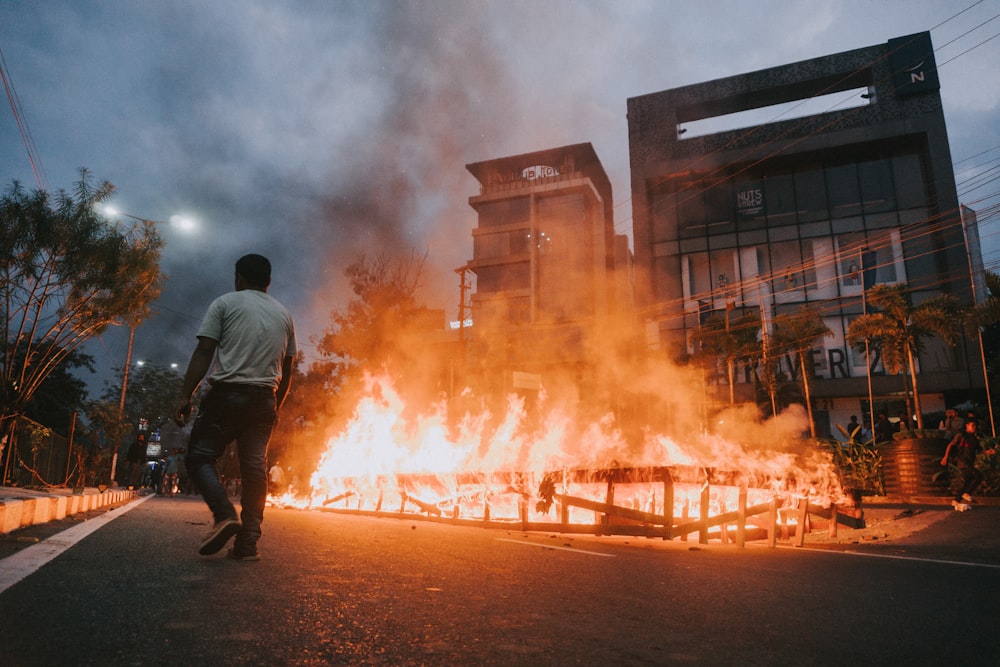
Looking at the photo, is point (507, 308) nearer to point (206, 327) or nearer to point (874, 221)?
point (874, 221)

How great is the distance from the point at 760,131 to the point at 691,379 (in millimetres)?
18206

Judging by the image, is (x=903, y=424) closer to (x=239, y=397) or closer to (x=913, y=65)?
(x=913, y=65)

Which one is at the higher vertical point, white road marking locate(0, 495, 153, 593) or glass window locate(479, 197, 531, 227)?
glass window locate(479, 197, 531, 227)

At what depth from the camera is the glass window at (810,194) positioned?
43281 mm

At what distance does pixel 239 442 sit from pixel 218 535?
2.39ft

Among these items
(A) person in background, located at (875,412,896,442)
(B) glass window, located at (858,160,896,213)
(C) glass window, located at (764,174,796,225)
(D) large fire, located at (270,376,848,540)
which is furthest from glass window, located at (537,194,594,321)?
(D) large fire, located at (270,376,848,540)

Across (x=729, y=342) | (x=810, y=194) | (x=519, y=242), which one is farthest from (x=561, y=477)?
(x=519, y=242)

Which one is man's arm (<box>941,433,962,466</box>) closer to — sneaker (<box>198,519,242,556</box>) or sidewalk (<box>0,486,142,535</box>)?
sneaker (<box>198,519,242,556</box>)

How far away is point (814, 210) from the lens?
4338 centimetres

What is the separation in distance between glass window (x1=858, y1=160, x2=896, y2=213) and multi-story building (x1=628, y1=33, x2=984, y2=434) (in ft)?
0.26

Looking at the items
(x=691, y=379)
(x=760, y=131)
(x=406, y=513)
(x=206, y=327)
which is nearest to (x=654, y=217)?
(x=760, y=131)

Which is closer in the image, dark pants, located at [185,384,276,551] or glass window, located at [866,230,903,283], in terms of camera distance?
dark pants, located at [185,384,276,551]

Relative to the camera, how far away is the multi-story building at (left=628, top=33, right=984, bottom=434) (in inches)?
1569

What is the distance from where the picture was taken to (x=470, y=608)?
8.77 feet
